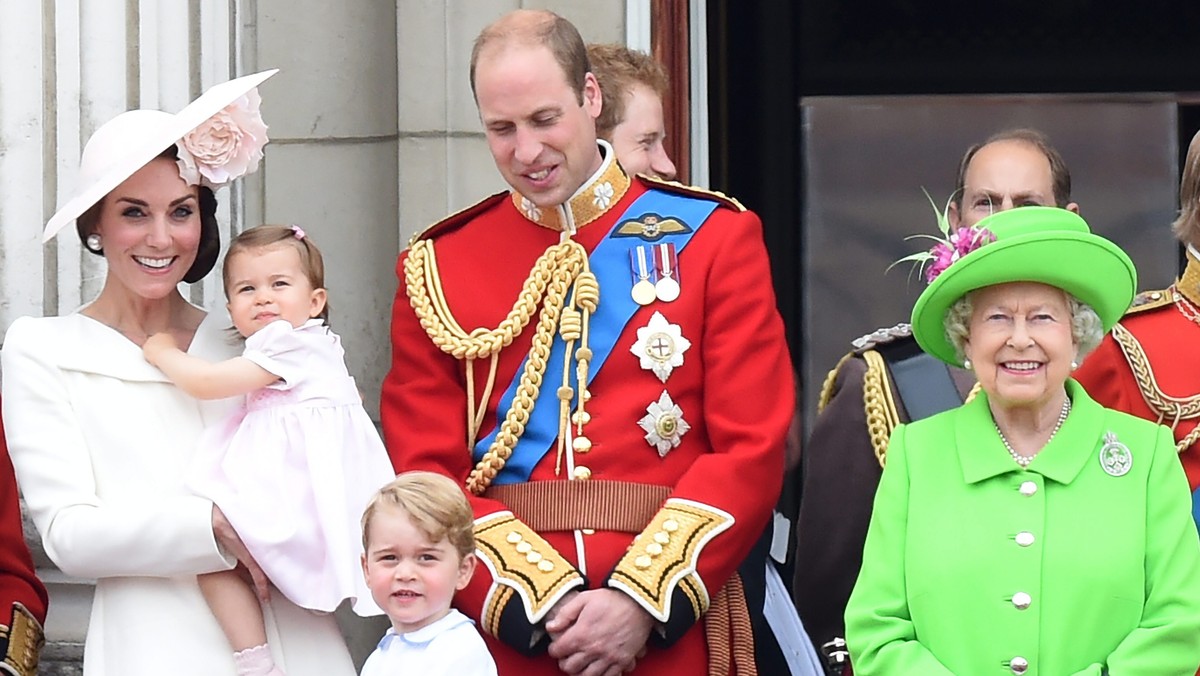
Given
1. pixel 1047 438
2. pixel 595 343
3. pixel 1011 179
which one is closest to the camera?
pixel 1047 438

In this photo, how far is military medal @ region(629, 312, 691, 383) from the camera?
4160mm

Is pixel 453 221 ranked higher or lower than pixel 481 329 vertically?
higher

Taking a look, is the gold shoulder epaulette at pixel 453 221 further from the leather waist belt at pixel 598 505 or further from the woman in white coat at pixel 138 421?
the leather waist belt at pixel 598 505

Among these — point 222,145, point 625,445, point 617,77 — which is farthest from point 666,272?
point 222,145

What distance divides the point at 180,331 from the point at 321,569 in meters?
0.54

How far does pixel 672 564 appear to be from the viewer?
401 cm

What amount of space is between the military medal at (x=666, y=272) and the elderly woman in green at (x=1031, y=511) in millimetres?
514

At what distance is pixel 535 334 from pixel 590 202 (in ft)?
0.87

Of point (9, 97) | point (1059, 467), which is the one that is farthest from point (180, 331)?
point (1059, 467)

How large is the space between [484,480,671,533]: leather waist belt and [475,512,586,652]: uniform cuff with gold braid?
0.08m

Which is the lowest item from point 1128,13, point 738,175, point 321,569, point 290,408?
point 321,569

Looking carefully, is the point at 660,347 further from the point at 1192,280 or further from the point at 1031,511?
the point at 1192,280

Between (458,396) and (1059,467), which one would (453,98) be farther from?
(1059,467)

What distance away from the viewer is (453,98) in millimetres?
Answer: 5750
